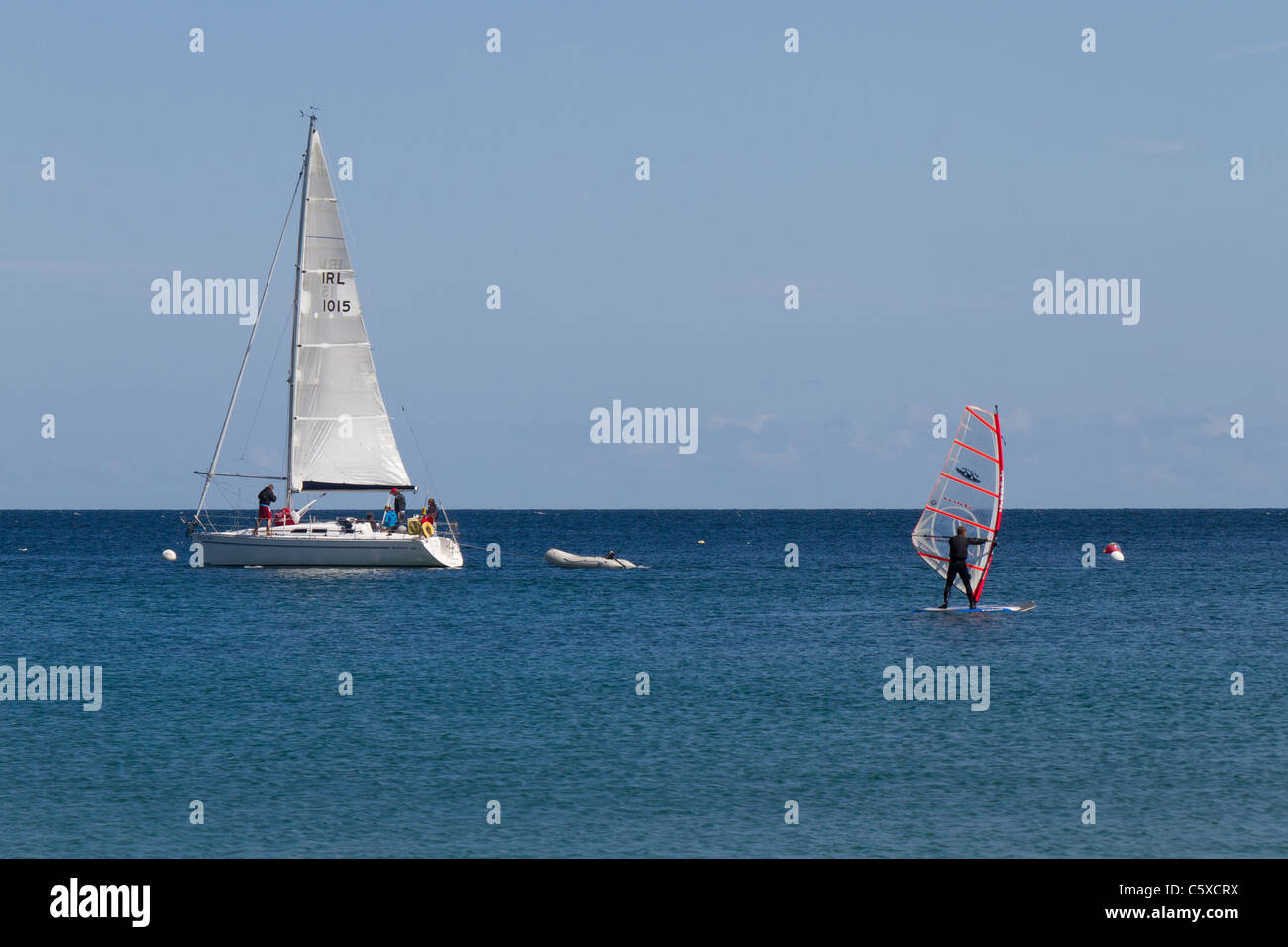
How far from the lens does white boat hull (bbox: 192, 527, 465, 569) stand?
6450 centimetres

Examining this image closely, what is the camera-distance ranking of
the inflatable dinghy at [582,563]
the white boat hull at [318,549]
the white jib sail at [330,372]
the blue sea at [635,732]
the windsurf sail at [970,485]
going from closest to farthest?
the blue sea at [635,732] → the windsurf sail at [970,485] → the white boat hull at [318,549] → the white jib sail at [330,372] → the inflatable dinghy at [582,563]

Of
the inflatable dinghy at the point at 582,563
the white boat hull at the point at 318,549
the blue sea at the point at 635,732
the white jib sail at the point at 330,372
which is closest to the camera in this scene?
the blue sea at the point at 635,732

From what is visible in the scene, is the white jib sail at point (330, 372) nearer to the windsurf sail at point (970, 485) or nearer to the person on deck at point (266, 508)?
the person on deck at point (266, 508)

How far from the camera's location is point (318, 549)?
212 ft

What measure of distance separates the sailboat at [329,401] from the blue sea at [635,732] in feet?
32.1

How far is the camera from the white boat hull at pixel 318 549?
2539 inches

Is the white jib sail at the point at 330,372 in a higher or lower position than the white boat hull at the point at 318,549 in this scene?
higher

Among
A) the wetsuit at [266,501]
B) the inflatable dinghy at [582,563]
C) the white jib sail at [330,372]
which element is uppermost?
the white jib sail at [330,372]

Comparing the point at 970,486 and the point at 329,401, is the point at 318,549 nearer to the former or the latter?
the point at 329,401

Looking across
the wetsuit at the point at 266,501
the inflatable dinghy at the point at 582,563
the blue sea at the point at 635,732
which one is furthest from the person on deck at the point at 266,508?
the inflatable dinghy at the point at 582,563

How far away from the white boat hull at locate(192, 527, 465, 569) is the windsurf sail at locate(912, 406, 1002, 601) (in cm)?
2852

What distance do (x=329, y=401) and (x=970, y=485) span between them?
3270 centimetres

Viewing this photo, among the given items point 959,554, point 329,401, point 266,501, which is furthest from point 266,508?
point 959,554
